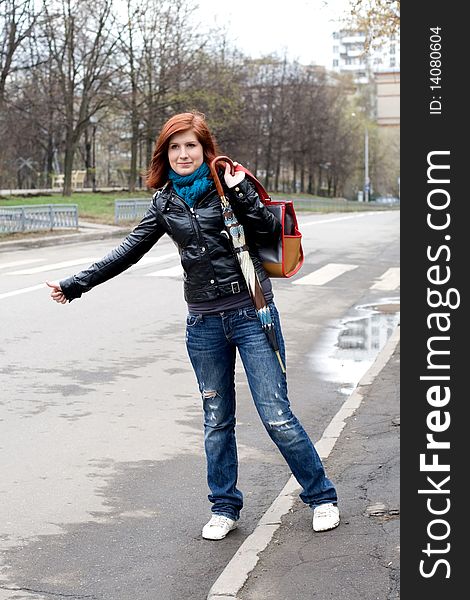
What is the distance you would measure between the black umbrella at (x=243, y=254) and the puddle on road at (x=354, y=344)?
4930 mm

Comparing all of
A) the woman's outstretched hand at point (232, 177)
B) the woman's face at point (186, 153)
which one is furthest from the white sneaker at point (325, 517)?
the woman's face at point (186, 153)

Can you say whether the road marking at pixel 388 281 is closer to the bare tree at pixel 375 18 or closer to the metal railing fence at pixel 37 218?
the bare tree at pixel 375 18

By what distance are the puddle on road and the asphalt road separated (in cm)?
3

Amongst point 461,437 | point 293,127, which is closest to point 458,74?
point 461,437

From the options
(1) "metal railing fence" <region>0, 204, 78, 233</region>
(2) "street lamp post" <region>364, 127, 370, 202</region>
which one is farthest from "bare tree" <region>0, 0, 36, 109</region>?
(2) "street lamp post" <region>364, 127, 370, 202</region>

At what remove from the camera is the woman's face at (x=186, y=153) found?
4.93m

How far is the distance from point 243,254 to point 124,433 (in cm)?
313

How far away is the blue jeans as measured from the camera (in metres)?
4.99

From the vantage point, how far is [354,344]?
12500 mm

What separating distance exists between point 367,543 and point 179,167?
1.84 m

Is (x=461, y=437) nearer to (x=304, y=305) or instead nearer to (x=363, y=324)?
(x=363, y=324)

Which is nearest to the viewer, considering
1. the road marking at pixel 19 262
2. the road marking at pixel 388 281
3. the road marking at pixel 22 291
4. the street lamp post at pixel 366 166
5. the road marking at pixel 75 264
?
the road marking at pixel 22 291

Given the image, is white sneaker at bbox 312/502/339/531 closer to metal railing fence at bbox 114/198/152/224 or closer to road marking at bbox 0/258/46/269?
road marking at bbox 0/258/46/269

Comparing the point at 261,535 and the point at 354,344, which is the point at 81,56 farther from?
the point at 261,535
